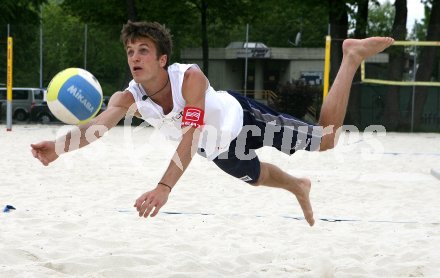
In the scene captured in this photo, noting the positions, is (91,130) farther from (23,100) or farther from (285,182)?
(23,100)

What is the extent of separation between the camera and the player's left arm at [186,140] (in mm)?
2248

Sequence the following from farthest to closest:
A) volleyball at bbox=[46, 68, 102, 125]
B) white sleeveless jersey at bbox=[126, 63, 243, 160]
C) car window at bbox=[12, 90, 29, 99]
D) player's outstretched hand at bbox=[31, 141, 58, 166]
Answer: car window at bbox=[12, 90, 29, 99] → volleyball at bbox=[46, 68, 102, 125] → white sleeveless jersey at bbox=[126, 63, 243, 160] → player's outstretched hand at bbox=[31, 141, 58, 166]

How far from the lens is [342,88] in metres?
3.48

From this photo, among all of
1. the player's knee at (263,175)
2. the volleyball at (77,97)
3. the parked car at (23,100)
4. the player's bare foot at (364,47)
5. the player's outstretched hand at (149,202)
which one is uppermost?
the player's bare foot at (364,47)

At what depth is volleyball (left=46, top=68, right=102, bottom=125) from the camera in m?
4.22

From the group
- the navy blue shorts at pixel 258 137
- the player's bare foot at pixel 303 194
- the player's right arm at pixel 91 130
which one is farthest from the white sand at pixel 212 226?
the player's right arm at pixel 91 130

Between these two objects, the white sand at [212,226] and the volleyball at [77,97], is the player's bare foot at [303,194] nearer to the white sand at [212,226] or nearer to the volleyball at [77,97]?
the white sand at [212,226]

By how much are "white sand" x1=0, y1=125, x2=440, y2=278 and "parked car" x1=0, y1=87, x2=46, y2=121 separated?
27.9 ft

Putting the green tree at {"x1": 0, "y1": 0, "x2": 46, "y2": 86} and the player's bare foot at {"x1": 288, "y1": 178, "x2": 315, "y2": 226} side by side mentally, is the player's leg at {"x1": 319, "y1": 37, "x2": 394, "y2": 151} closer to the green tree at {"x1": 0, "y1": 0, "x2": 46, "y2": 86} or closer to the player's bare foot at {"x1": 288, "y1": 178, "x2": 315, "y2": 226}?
the player's bare foot at {"x1": 288, "y1": 178, "x2": 315, "y2": 226}

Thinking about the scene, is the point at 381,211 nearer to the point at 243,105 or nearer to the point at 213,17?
the point at 243,105

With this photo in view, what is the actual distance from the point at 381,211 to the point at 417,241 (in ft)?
3.17

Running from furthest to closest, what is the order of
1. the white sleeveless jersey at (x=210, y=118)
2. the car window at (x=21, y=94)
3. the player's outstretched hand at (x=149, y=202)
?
the car window at (x=21, y=94), the white sleeveless jersey at (x=210, y=118), the player's outstretched hand at (x=149, y=202)

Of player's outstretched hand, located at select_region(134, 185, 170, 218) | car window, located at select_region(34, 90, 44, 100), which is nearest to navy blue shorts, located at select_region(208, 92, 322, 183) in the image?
player's outstretched hand, located at select_region(134, 185, 170, 218)

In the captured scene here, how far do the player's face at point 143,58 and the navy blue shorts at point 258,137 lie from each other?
0.66 meters
